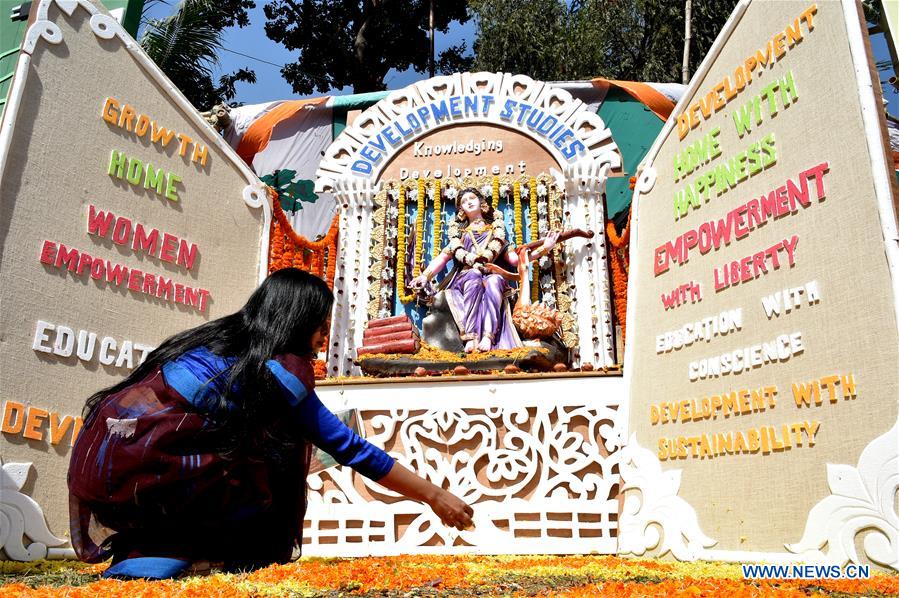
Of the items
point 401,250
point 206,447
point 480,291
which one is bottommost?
point 206,447

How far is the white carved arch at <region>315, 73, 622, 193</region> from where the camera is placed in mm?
7629

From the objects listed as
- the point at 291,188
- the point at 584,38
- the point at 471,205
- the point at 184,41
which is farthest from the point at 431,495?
the point at 584,38

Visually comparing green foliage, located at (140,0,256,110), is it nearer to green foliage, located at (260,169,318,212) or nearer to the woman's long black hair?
green foliage, located at (260,169,318,212)

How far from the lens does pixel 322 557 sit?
4.40 meters

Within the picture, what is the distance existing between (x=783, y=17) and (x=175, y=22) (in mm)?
10877

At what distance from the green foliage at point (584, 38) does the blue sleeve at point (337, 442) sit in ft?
48.2

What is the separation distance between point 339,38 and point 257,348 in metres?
16.9

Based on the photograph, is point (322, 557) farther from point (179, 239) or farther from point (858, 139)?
point (858, 139)

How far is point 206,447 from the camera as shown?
2.18 metres

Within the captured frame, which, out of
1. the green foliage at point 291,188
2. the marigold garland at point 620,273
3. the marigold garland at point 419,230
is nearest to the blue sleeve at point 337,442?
the marigold garland at point 620,273

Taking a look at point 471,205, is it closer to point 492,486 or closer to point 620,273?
point 620,273

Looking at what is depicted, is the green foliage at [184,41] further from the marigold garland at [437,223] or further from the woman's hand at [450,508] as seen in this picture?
the woman's hand at [450,508]

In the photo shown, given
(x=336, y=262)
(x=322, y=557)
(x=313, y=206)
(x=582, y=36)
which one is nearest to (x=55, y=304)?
(x=322, y=557)

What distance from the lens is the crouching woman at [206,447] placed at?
6.99 ft
